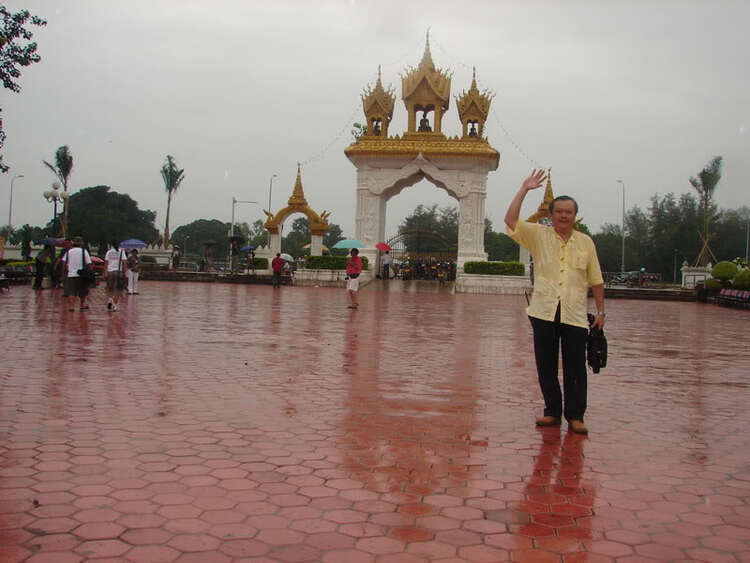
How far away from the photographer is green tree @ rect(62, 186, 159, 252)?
236ft

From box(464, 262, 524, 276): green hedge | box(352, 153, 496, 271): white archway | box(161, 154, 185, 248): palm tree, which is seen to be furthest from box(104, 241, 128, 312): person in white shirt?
box(161, 154, 185, 248): palm tree

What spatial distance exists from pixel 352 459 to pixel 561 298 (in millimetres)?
2025

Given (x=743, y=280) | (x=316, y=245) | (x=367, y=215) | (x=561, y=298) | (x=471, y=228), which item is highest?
(x=367, y=215)

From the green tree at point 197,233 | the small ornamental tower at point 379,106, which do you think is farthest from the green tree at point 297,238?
the small ornamental tower at point 379,106

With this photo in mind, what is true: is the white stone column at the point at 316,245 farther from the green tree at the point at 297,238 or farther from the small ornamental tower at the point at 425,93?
the green tree at the point at 297,238

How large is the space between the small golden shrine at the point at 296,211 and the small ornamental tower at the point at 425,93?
671 centimetres

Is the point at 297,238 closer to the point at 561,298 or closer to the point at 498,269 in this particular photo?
the point at 498,269

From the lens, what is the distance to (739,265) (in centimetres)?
3008

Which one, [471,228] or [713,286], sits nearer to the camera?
[713,286]

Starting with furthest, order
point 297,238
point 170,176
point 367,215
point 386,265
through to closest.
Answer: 1. point 297,238
2. point 170,176
3. point 367,215
4. point 386,265

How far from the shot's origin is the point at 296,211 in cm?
3741

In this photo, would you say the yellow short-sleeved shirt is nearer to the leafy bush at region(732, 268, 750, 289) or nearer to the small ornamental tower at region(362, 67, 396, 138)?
the leafy bush at region(732, 268, 750, 289)

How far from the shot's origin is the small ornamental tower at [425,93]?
3844 cm

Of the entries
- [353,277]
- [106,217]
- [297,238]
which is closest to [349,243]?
[353,277]
